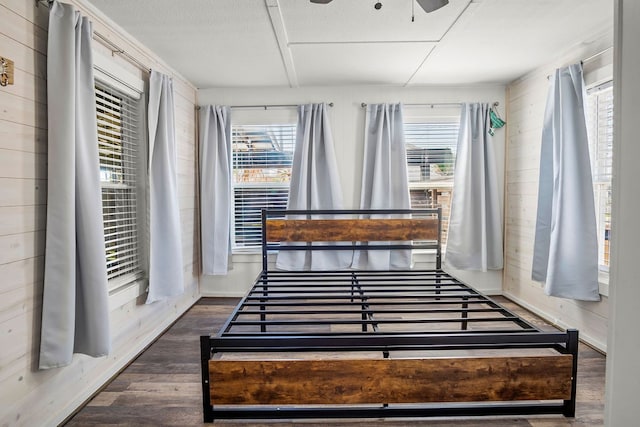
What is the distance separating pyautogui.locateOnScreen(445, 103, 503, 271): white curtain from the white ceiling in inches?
18.6

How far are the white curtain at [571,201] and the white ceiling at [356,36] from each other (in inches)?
14.9

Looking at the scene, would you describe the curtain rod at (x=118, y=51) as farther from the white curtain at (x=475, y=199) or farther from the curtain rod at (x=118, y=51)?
the white curtain at (x=475, y=199)

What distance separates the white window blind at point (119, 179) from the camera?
7.65 ft

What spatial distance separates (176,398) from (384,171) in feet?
8.60

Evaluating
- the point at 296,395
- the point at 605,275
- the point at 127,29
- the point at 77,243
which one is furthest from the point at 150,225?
the point at 605,275

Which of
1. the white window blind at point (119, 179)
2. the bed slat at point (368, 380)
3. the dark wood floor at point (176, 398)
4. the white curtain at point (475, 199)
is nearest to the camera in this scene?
the bed slat at point (368, 380)

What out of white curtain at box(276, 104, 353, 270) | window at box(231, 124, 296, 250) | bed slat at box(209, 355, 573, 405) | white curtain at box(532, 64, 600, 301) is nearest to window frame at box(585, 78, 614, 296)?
white curtain at box(532, 64, 600, 301)

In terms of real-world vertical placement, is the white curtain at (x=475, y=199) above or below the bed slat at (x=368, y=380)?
above

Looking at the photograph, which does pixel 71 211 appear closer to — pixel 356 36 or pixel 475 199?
pixel 356 36

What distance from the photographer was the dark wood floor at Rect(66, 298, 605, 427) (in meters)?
1.77

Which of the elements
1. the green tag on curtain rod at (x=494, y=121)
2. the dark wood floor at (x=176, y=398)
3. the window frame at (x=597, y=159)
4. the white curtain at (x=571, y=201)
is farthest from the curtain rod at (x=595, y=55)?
the dark wood floor at (x=176, y=398)

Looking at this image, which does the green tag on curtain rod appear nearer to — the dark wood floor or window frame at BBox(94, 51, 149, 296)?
the dark wood floor

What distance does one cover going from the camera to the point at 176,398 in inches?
77.8

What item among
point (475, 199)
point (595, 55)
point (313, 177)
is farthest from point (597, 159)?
point (313, 177)
